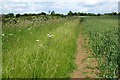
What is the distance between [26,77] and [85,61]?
10.6 ft

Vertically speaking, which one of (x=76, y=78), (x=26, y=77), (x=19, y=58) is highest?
Result: (x=19, y=58)

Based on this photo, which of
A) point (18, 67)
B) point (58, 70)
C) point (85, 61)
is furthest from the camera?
point (85, 61)

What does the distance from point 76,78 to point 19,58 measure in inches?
69.7

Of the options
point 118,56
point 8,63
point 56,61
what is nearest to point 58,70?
point 56,61

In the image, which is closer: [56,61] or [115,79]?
[115,79]

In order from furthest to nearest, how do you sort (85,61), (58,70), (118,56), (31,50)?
(85,61) < (118,56) < (31,50) < (58,70)

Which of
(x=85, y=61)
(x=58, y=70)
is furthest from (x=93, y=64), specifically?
(x=58, y=70)

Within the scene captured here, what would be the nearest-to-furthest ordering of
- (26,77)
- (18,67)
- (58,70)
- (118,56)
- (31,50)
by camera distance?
(26,77) → (18,67) → (58,70) → (31,50) → (118,56)

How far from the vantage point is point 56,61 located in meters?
4.89

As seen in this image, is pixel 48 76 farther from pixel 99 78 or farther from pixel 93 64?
pixel 93 64

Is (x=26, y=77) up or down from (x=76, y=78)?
up

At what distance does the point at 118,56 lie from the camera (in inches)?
235

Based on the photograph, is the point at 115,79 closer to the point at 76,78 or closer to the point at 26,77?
the point at 76,78

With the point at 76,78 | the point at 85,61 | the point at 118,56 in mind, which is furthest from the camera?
the point at 85,61
